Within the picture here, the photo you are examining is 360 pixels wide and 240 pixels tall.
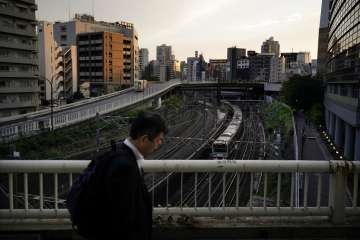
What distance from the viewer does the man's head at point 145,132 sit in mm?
1765

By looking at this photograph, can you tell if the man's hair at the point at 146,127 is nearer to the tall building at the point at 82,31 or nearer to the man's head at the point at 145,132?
the man's head at the point at 145,132

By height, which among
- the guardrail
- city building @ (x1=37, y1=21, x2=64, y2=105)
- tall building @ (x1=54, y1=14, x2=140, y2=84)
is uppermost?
tall building @ (x1=54, y1=14, x2=140, y2=84)

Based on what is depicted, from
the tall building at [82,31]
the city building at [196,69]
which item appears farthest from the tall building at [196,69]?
the tall building at [82,31]

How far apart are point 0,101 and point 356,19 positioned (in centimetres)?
2164

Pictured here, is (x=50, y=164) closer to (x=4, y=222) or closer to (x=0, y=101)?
(x=4, y=222)

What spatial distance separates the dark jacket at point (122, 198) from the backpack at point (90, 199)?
2 cm

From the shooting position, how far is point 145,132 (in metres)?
1.77

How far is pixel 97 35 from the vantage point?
2457 inches

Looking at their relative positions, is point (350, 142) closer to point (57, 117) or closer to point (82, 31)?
point (57, 117)

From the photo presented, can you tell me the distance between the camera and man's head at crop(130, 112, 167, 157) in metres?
1.76

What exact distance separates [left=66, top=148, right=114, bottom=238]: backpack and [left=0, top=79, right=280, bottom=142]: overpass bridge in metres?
7.03

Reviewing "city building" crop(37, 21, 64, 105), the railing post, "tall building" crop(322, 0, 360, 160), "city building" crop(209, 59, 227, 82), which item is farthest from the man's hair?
"city building" crop(209, 59, 227, 82)

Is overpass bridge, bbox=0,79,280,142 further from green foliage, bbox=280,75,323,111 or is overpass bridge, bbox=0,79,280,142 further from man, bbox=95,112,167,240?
green foliage, bbox=280,75,323,111

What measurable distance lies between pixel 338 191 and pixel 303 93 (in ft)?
134
